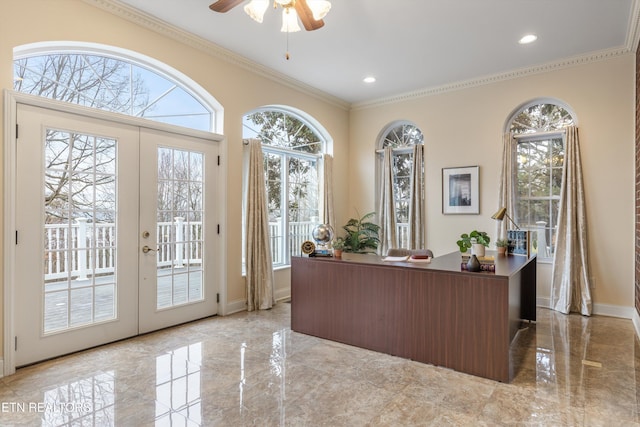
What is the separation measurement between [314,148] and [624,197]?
4.15m

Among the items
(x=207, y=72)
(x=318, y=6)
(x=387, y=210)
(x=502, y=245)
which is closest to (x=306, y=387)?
(x=502, y=245)

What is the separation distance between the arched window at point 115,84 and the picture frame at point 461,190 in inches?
130

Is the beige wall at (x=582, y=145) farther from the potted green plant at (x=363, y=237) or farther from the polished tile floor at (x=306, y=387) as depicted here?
the polished tile floor at (x=306, y=387)

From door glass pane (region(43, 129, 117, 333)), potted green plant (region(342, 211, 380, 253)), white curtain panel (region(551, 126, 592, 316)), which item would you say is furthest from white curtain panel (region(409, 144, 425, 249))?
door glass pane (region(43, 129, 117, 333))

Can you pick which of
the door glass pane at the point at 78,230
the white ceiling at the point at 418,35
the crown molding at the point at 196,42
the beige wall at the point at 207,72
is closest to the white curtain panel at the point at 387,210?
the beige wall at the point at 207,72

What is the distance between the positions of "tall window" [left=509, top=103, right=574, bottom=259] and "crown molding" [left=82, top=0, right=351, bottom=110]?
9.72 ft

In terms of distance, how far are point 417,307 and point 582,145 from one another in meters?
3.23

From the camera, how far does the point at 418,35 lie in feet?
12.8

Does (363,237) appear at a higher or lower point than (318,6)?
lower

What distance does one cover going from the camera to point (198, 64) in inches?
161

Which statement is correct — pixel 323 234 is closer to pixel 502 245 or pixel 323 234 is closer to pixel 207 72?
pixel 502 245

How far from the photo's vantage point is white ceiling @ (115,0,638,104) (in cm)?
339

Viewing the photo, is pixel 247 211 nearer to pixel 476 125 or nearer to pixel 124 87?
pixel 124 87

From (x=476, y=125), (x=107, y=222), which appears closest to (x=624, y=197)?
(x=476, y=125)
